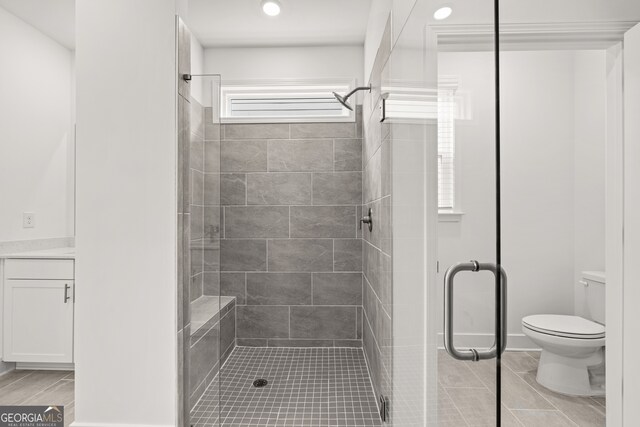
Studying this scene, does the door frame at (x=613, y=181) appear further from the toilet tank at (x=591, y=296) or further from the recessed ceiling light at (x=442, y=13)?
the recessed ceiling light at (x=442, y=13)

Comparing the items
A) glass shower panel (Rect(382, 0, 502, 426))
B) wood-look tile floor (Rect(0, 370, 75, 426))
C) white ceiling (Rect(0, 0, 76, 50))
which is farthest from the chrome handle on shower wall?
white ceiling (Rect(0, 0, 76, 50))

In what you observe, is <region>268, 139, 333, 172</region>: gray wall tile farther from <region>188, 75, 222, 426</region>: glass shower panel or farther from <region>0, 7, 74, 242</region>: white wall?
<region>0, 7, 74, 242</region>: white wall

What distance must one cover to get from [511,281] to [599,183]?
0.26 m

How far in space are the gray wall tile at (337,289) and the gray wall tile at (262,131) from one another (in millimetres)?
1266

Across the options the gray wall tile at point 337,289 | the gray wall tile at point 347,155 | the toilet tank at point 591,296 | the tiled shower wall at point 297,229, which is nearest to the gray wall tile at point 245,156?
the tiled shower wall at point 297,229

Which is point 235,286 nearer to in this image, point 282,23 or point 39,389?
point 39,389

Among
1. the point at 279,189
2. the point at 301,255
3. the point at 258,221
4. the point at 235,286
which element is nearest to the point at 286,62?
the point at 279,189

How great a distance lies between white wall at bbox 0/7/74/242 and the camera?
2.93 metres

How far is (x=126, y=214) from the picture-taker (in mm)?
1933

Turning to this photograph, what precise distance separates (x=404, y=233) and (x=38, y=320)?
2780mm

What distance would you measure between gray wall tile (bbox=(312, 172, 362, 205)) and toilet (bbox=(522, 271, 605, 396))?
264cm

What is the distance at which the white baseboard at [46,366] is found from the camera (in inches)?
115

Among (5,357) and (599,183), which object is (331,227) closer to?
(5,357)

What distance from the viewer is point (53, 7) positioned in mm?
2854
